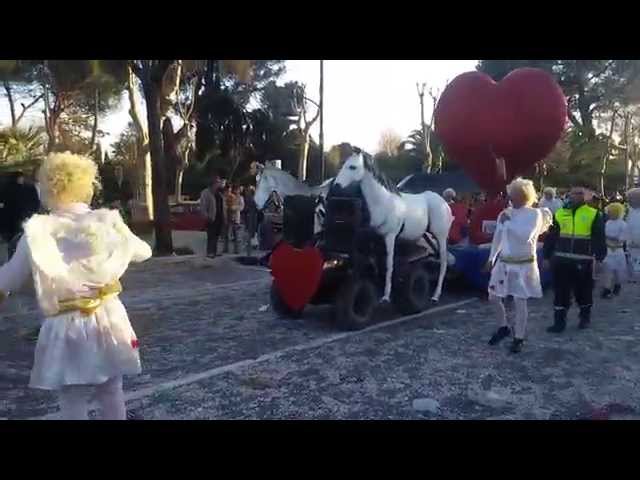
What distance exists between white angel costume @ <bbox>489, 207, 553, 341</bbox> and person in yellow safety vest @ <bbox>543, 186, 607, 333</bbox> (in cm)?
109

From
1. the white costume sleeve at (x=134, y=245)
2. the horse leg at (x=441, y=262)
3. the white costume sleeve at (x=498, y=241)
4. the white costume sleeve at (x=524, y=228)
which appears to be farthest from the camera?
the horse leg at (x=441, y=262)

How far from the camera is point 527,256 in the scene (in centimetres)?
590

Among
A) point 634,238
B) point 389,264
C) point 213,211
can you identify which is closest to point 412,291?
point 389,264

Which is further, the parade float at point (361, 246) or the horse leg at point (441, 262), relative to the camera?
the horse leg at point (441, 262)

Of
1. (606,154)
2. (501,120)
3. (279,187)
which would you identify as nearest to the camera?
(279,187)

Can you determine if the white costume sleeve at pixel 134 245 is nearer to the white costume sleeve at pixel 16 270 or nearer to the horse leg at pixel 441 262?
the white costume sleeve at pixel 16 270

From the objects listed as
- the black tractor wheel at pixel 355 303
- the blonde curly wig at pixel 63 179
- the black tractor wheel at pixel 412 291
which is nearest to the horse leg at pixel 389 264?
the black tractor wheel at pixel 355 303

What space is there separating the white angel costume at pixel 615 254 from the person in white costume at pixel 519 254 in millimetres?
3726

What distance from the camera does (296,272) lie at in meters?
6.87

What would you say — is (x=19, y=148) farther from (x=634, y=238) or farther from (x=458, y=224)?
(x=634, y=238)

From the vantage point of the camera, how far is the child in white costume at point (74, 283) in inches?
122

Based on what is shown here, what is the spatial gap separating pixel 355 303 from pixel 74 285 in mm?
4116

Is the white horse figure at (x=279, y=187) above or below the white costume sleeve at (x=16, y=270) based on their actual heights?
above

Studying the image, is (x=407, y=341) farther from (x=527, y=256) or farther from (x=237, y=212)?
(x=237, y=212)
